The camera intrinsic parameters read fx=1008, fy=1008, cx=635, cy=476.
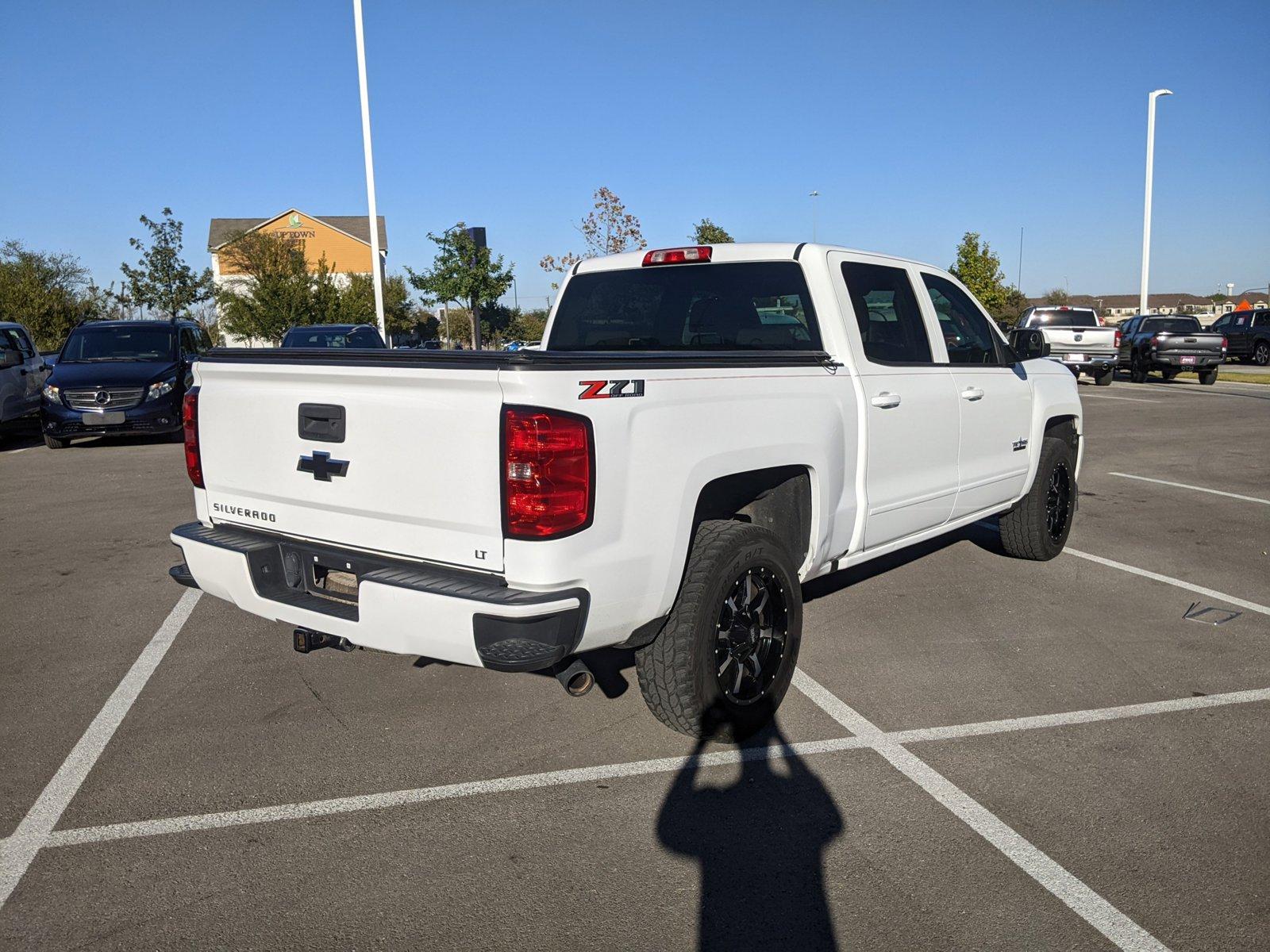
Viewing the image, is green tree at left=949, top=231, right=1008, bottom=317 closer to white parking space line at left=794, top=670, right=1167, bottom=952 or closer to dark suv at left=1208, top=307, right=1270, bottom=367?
dark suv at left=1208, top=307, right=1270, bottom=367

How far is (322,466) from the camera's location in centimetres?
364

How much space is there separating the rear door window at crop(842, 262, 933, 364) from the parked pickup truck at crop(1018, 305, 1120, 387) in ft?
65.1

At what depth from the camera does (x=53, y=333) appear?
41031mm

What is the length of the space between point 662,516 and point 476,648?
0.78 metres

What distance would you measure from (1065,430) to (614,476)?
4803 mm

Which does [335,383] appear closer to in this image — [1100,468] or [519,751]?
[519,751]

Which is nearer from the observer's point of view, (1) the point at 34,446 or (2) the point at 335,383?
(2) the point at 335,383

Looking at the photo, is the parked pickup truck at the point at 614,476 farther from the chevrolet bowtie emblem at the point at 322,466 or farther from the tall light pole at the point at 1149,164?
the tall light pole at the point at 1149,164

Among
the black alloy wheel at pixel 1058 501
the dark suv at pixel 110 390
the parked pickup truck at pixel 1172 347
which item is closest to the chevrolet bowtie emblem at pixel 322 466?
the black alloy wheel at pixel 1058 501

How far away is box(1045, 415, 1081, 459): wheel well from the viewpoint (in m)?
6.74

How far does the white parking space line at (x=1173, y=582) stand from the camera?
5.88 meters

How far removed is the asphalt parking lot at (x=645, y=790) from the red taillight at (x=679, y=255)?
204 centimetres

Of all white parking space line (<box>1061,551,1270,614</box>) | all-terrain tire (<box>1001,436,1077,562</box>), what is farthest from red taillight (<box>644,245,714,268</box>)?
white parking space line (<box>1061,551,1270,614</box>)

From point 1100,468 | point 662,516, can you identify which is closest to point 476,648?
point 662,516
